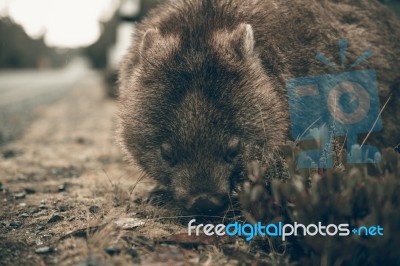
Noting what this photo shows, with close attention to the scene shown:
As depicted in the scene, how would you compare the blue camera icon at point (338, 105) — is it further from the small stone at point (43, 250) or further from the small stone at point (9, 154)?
the small stone at point (9, 154)

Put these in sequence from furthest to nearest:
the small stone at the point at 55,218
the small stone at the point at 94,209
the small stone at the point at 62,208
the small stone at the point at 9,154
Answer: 1. the small stone at the point at 9,154
2. the small stone at the point at 62,208
3. the small stone at the point at 94,209
4. the small stone at the point at 55,218

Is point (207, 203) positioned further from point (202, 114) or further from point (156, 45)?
point (156, 45)

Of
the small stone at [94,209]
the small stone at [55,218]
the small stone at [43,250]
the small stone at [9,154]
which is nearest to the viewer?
the small stone at [43,250]

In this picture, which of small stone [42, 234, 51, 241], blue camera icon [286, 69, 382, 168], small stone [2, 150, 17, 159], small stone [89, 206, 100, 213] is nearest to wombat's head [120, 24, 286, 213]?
blue camera icon [286, 69, 382, 168]

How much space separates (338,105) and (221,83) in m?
0.92

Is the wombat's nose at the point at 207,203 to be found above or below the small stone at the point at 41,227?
above

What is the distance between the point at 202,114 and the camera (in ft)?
9.03

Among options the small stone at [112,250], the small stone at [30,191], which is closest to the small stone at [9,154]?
the small stone at [30,191]

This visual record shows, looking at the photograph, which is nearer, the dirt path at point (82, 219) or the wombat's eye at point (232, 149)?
the dirt path at point (82, 219)

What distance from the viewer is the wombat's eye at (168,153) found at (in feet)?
9.34

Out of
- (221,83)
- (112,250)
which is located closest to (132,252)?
(112,250)

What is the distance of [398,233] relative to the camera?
1.91 meters

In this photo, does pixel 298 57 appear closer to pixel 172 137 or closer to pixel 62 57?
pixel 172 137

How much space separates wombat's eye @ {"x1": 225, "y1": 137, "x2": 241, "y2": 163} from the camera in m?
2.75
